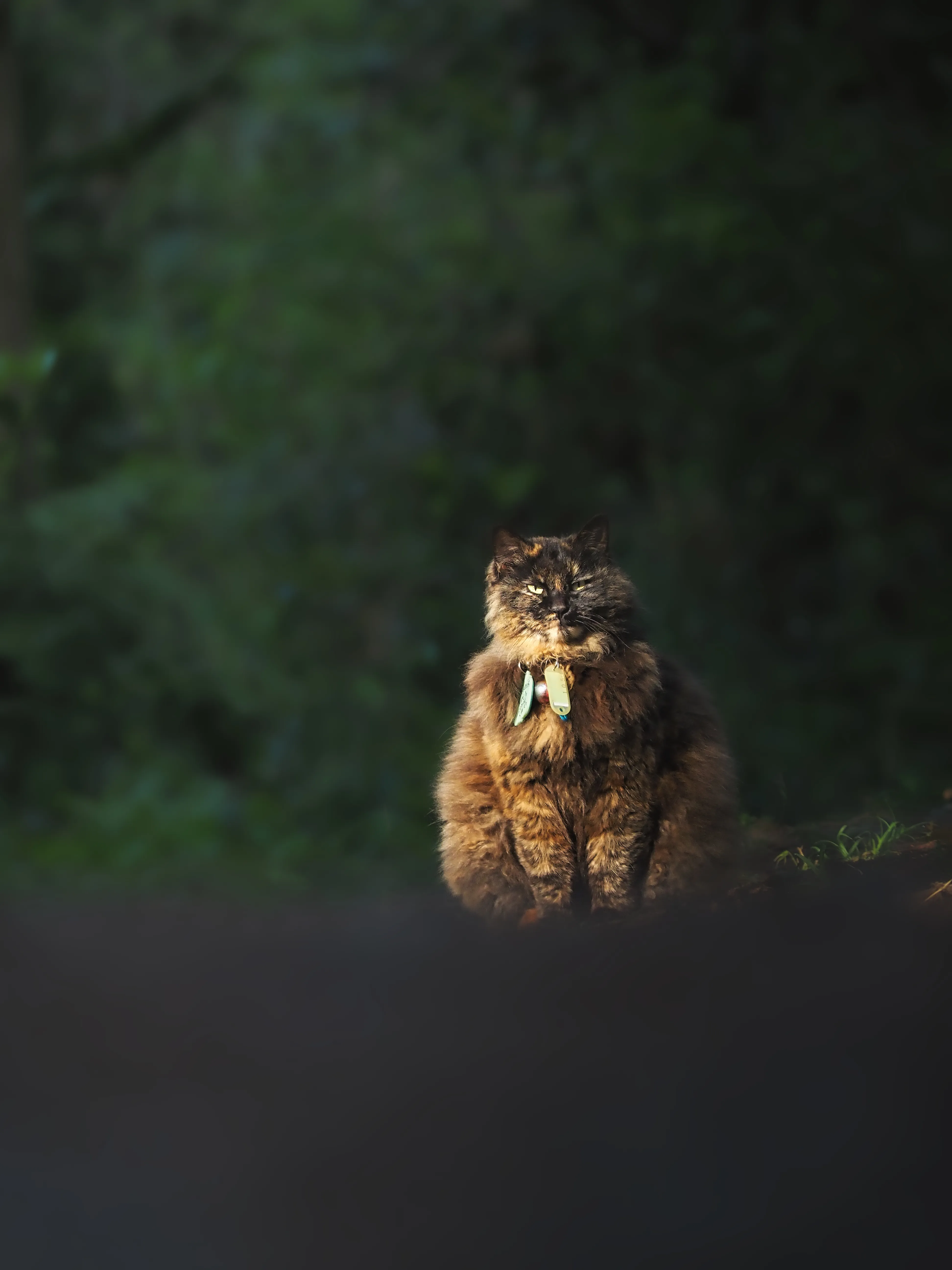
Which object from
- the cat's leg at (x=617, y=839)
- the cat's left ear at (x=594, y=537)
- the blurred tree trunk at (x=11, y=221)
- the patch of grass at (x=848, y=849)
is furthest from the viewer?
the blurred tree trunk at (x=11, y=221)

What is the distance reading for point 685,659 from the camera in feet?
19.5

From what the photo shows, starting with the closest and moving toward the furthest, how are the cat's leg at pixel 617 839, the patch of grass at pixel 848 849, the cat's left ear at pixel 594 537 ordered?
the cat's leg at pixel 617 839 < the cat's left ear at pixel 594 537 < the patch of grass at pixel 848 849

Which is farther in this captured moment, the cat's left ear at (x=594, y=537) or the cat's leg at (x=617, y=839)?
the cat's left ear at (x=594, y=537)

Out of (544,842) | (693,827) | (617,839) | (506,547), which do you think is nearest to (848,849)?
(693,827)

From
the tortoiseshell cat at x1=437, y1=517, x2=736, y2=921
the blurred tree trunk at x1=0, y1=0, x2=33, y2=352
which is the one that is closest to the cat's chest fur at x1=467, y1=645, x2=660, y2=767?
the tortoiseshell cat at x1=437, y1=517, x2=736, y2=921

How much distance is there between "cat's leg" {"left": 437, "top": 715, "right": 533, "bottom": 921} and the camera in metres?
2.97

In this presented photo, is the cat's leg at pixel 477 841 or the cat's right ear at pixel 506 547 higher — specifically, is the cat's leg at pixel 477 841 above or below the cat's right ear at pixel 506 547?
below

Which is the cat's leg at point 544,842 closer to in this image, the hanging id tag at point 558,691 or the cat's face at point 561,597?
the hanging id tag at point 558,691

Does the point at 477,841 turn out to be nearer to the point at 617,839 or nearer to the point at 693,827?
the point at 617,839

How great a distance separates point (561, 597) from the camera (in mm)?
2895

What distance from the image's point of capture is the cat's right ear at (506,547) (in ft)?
9.77

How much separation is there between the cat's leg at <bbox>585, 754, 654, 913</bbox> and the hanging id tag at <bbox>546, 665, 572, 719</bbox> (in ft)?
0.50

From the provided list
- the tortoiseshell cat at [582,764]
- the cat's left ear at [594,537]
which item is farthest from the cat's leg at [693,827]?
the cat's left ear at [594,537]

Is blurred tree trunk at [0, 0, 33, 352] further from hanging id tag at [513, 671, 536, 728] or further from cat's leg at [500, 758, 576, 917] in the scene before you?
cat's leg at [500, 758, 576, 917]
